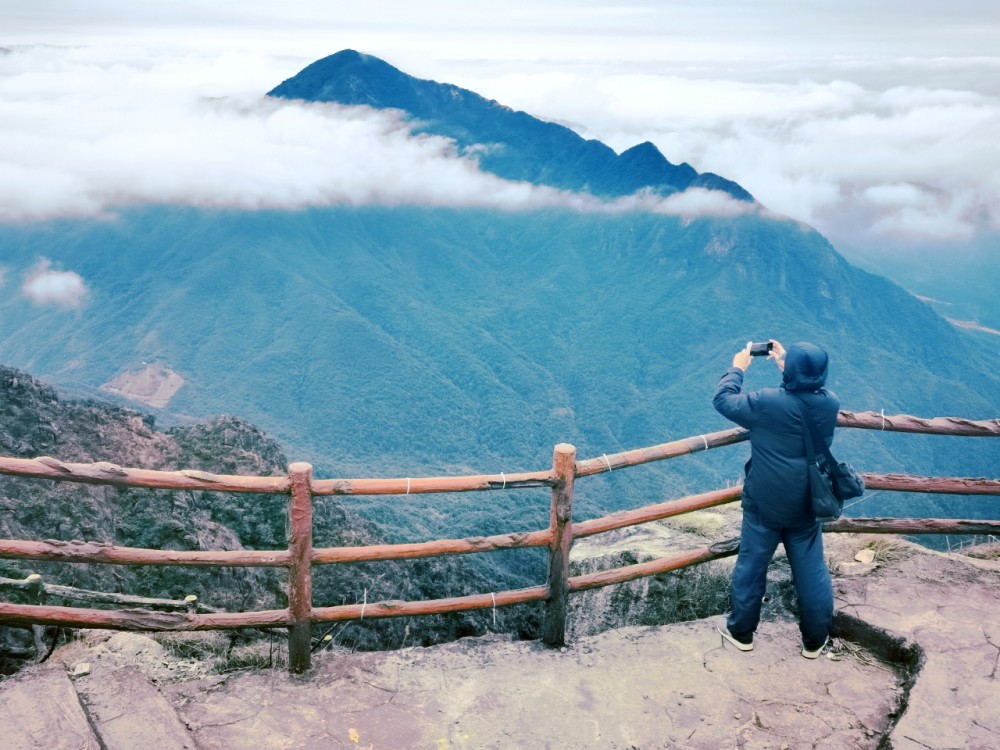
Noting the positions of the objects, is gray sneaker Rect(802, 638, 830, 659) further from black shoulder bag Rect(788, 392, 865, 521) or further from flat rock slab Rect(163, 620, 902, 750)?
black shoulder bag Rect(788, 392, 865, 521)

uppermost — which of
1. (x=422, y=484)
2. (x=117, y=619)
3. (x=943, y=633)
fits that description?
(x=422, y=484)

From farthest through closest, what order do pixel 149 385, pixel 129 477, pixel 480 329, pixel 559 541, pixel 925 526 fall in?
pixel 480 329
pixel 149 385
pixel 925 526
pixel 559 541
pixel 129 477

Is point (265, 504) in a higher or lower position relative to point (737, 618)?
lower

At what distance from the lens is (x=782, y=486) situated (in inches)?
167

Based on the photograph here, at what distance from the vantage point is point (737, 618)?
4645 mm

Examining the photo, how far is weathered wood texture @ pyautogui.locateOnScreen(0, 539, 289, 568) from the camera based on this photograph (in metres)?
4.01

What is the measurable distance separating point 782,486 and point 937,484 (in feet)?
5.52

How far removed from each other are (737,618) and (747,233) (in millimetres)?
168802

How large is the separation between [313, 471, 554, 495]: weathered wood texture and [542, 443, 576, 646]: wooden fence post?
8 cm

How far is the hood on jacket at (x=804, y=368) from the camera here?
4.07m

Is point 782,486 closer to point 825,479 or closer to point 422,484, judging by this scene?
point 825,479

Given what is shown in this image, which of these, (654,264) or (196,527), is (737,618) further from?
(654,264)

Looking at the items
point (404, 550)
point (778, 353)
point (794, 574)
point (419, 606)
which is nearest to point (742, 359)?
point (778, 353)

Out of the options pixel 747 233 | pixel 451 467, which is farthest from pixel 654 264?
pixel 451 467
